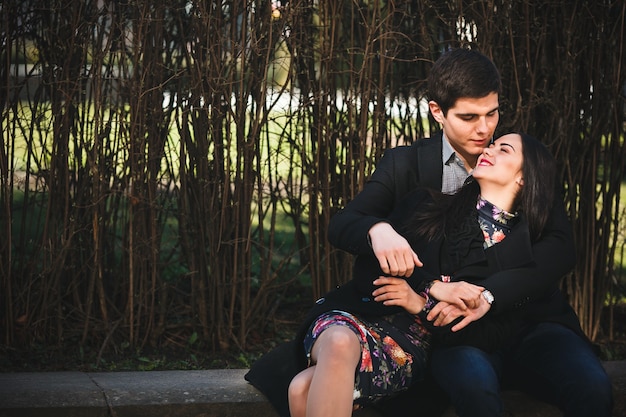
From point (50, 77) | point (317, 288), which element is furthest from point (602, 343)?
point (50, 77)

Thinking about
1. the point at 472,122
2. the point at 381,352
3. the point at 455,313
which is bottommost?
the point at 381,352

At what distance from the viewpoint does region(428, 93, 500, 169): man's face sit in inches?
138

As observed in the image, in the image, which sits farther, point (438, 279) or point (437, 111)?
point (437, 111)

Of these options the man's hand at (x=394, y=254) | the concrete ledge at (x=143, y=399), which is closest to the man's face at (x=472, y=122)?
the man's hand at (x=394, y=254)

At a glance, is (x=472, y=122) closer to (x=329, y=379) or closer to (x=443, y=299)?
(x=443, y=299)

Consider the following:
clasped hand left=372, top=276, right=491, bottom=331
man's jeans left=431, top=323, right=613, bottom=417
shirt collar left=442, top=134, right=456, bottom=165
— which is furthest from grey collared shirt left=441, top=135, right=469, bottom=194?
man's jeans left=431, top=323, right=613, bottom=417

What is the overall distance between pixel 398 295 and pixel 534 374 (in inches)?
21.9

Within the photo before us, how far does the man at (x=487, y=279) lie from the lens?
321cm

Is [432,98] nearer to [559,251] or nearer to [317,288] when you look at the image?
[559,251]

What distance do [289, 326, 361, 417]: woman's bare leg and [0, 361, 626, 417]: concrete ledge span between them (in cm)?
46

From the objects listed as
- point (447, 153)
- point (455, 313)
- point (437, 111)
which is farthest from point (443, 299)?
point (437, 111)

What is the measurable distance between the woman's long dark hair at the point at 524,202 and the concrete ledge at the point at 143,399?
695 millimetres

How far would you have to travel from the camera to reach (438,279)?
11.1ft

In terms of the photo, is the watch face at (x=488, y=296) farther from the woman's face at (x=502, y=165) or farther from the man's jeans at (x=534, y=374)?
the woman's face at (x=502, y=165)
